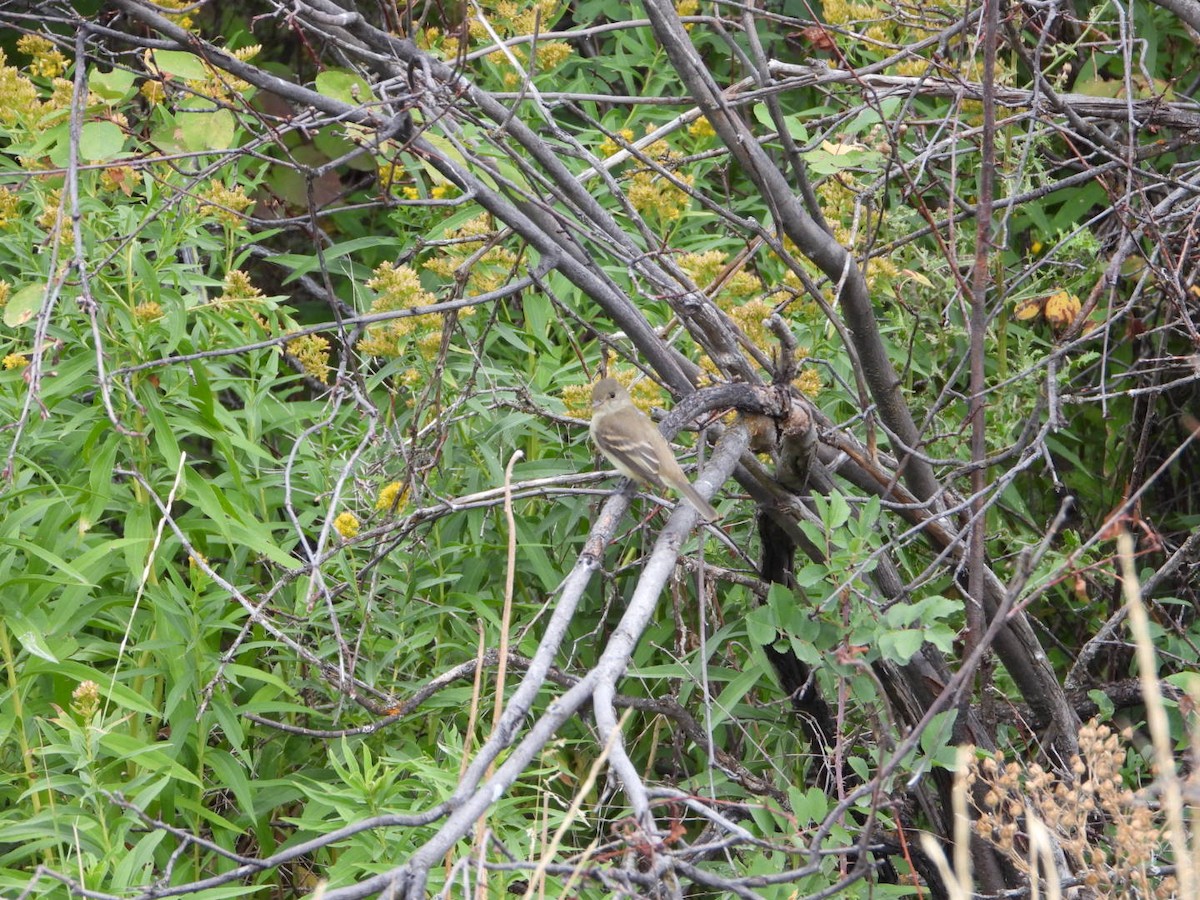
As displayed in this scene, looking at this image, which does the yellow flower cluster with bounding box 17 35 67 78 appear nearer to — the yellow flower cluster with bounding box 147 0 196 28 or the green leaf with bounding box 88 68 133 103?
the yellow flower cluster with bounding box 147 0 196 28

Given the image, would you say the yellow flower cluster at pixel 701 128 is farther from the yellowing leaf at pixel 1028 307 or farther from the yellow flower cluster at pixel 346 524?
the yellow flower cluster at pixel 346 524

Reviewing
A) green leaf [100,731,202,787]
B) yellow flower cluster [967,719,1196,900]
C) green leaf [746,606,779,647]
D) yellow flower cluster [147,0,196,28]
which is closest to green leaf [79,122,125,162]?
yellow flower cluster [147,0,196,28]

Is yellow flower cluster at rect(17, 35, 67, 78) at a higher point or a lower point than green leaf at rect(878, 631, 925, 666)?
higher

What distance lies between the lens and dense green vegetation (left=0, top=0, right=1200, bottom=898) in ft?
9.93

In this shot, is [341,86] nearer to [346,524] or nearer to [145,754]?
[346,524]

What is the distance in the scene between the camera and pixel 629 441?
3.51 meters

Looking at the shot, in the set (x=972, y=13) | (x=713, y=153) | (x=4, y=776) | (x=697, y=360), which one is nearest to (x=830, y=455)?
(x=697, y=360)

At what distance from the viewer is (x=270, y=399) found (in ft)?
13.7

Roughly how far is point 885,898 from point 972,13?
8.49 feet

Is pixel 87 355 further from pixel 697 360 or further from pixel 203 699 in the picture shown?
pixel 697 360

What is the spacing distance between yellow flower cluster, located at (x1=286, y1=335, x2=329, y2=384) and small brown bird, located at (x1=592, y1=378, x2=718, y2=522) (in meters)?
0.79

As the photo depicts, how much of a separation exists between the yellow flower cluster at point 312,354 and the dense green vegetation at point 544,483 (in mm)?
26

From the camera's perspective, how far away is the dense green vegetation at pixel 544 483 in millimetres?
3025

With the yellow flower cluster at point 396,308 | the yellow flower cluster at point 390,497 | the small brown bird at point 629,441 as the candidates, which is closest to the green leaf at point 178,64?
the yellow flower cluster at point 396,308
